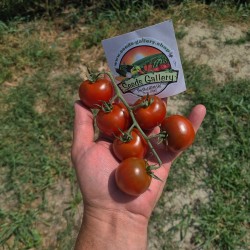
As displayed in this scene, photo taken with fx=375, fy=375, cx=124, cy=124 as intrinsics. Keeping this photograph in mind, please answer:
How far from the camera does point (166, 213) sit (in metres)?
3.30

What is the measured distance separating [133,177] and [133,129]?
0.40 meters

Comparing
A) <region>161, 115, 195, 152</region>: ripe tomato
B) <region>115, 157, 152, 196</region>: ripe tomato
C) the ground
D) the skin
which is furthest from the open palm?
the ground

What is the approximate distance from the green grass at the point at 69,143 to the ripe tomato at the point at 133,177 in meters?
1.09

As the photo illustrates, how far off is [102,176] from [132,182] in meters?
0.28

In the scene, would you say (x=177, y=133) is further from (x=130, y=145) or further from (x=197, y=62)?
(x=197, y=62)

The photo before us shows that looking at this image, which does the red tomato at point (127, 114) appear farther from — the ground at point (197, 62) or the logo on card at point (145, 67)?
the ground at point (197, 62)

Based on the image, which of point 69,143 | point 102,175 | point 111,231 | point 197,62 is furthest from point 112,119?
point 197,62

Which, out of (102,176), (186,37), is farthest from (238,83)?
(102,176)

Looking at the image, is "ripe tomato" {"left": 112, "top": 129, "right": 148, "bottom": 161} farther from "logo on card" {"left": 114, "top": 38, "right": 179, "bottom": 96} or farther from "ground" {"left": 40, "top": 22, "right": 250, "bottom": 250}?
"ground" {"left": 40, "top": 22, "right": 250, "bottom": 250}

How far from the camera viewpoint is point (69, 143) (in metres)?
3.75

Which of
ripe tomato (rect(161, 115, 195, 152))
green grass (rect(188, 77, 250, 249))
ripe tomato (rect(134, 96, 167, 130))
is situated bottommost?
green grass (rect(188, 77, 250, 249))

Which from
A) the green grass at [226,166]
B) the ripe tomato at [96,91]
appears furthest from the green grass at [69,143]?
the ripe tomato at [96,91]

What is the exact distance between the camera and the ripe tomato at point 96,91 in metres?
2.52

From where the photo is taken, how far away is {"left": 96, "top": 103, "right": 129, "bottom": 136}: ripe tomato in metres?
2.42
